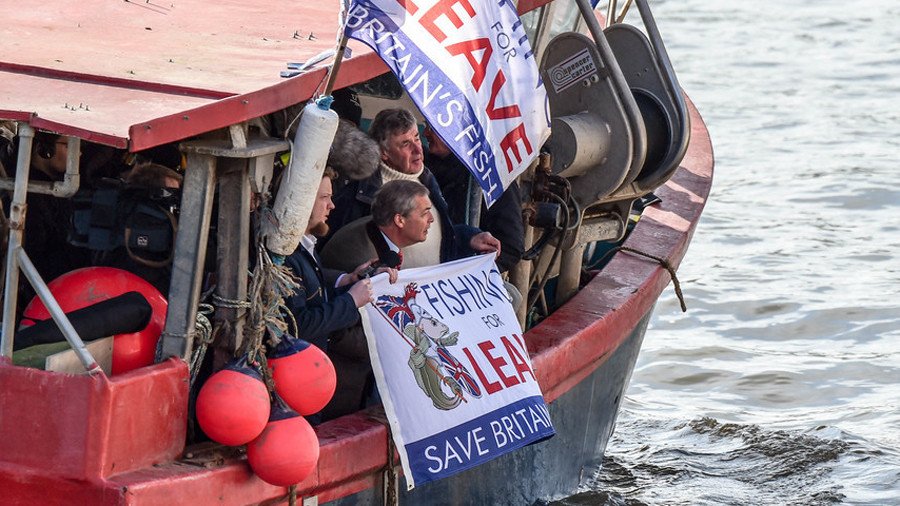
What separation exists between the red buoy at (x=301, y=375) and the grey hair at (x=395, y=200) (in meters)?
0.87

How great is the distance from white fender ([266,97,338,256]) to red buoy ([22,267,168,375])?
42 cm

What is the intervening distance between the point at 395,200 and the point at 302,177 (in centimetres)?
95

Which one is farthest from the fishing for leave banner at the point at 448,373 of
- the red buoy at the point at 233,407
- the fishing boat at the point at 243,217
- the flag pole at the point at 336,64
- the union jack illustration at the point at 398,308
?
the flag pole at the point at 336,64

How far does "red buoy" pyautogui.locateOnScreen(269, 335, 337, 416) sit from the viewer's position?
470 cm

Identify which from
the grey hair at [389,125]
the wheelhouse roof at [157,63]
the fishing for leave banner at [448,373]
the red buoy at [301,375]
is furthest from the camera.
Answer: the grey hair at [389,125]

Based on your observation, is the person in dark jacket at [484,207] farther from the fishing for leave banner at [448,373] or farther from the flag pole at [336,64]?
the flag pole at [336,64]

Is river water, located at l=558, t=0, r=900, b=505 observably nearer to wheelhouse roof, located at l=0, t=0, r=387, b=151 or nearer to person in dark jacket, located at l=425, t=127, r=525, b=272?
person in dark jacket, located at l=425, t=127, r=525, b=272

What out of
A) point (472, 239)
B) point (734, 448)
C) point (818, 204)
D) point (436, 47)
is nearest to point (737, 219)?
point (818, 204)

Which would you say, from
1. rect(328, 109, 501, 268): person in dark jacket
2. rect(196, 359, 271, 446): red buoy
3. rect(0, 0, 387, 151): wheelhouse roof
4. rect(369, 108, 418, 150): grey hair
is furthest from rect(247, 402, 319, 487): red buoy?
rect(369, 108, 418, 150): grey hair

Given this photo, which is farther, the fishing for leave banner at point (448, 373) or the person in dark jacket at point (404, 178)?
the person in dark jacket at point (404, 178)

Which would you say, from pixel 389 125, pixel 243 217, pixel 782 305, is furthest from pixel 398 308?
pixel 782 305

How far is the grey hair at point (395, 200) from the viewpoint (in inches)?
216

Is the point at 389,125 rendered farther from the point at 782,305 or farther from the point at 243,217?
the point at 782,305

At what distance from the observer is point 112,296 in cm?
464
